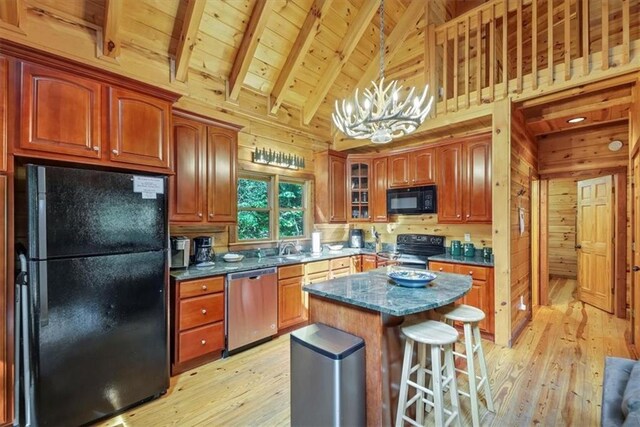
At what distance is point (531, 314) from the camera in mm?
4395

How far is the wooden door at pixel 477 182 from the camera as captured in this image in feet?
12.3

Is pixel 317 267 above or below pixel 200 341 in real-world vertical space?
above

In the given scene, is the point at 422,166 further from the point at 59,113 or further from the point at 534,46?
the point at 59,113

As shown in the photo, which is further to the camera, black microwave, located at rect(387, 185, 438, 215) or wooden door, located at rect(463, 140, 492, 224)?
black microwave, located at rect(387, 185, 438, 215)

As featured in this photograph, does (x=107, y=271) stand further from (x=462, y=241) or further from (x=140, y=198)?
(x=462, y=241)

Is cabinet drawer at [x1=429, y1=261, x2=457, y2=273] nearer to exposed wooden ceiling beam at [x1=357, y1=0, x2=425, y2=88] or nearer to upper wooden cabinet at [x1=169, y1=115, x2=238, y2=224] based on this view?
upper wooden cabinet at [x1=169, y1=115, x2=238, y2=224]

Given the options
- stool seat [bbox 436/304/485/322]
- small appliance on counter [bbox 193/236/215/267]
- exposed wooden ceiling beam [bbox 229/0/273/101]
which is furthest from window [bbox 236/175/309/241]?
stool seat [bbox 436/304/485/322]

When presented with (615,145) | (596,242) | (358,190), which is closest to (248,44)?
(358,190)

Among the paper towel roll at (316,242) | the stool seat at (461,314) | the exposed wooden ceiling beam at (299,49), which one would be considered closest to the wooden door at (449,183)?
the paper towel roll at (316,242)

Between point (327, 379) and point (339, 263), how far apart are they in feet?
8.96

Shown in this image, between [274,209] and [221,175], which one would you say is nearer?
[221,175]

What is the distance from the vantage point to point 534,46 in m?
3.14

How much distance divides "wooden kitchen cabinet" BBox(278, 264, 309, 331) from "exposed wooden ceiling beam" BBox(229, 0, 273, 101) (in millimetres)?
2320

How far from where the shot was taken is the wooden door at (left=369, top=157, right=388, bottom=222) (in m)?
4.79
